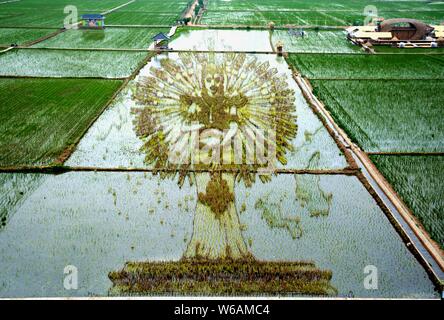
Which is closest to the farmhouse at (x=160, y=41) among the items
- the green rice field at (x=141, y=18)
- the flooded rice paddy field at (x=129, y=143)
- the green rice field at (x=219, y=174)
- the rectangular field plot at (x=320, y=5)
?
the green rice field at (x=219, y=174)

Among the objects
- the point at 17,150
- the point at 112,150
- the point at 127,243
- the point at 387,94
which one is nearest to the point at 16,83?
the point at 17,150

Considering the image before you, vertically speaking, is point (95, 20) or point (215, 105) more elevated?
point (95, 20)

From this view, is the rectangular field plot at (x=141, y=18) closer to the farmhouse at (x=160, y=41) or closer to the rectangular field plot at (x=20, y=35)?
the rectangular field plot at (x=20, y=35)

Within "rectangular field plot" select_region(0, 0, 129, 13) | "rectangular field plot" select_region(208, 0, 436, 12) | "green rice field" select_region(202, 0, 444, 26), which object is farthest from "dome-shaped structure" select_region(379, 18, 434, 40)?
"rectangular field plot" select_region(0, 0, 129, 13)

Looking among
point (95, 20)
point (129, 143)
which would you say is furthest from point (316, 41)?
point (129, 143)

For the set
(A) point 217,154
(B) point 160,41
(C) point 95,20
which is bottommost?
(A) point 217,154

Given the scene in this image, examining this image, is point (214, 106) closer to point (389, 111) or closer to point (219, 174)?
point (219, 174)

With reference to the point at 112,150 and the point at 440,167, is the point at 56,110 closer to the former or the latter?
the point at 112,150

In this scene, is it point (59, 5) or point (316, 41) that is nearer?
point (316, 41)
